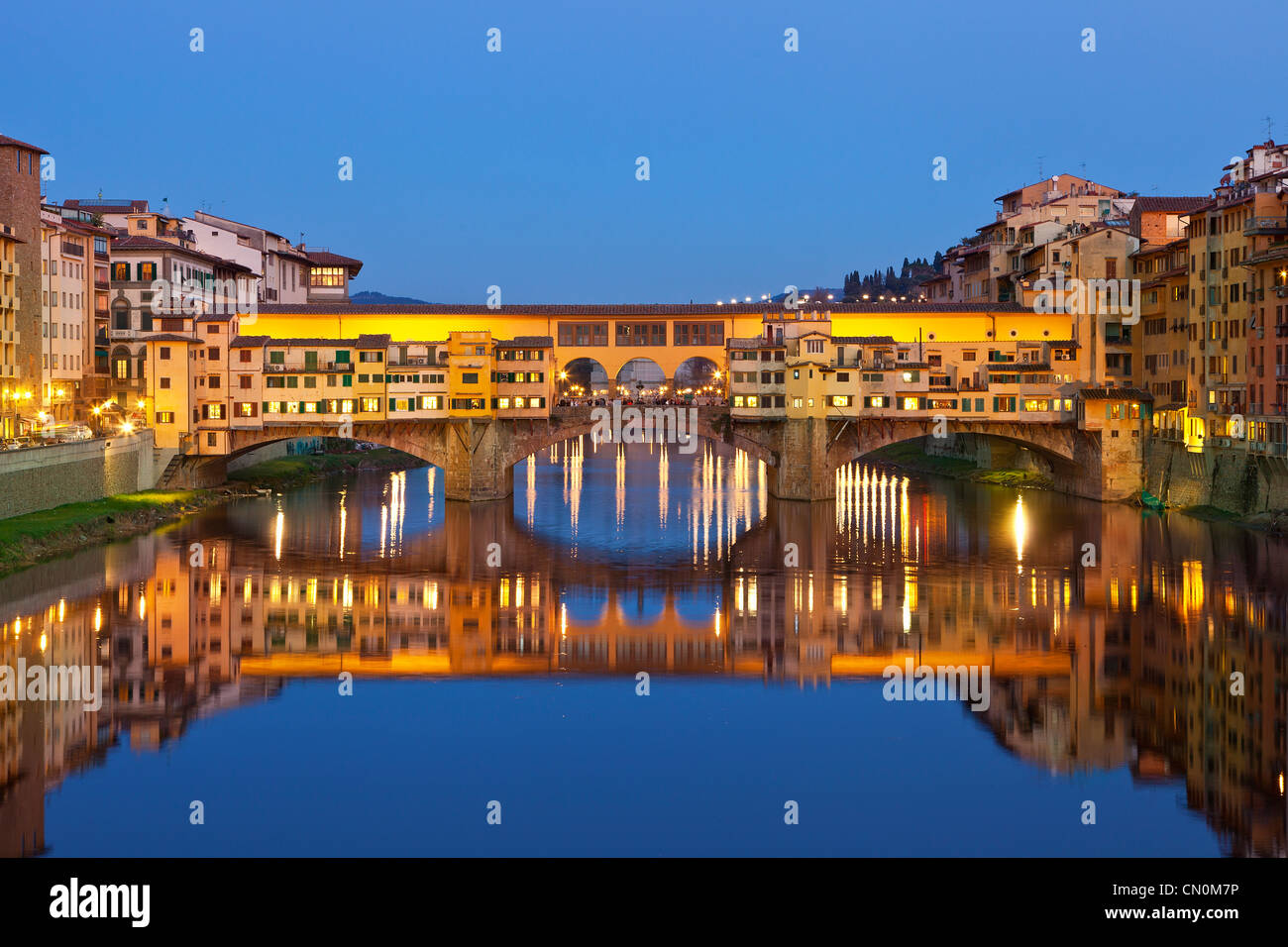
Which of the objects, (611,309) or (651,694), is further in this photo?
(611,309)

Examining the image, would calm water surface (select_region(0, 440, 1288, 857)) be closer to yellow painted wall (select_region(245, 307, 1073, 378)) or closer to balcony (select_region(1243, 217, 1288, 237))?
balcony (select_region(1243, 217, 1288, 237))

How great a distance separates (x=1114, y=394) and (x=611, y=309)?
21385mm

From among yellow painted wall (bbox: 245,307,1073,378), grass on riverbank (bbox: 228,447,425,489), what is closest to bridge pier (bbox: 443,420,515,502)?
yellow painted wall (bbox: 245,307,1073,378)

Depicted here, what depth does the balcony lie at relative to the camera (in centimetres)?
4906

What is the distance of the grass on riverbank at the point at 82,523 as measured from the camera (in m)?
39.0

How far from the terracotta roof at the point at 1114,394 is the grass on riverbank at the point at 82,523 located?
3490 centimetres

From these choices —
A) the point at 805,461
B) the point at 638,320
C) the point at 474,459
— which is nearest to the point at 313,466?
the point at 474,459

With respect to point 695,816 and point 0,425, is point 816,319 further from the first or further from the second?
point 695,816

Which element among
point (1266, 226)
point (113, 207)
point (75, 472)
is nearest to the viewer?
point (75, 472)

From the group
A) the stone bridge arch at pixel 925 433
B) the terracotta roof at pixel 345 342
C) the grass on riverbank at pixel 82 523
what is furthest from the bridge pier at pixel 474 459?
the stone bridge arch at pixel 925 433

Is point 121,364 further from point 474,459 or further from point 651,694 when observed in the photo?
point 651,694

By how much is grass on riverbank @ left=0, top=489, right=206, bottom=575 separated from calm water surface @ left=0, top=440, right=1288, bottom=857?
1138mm

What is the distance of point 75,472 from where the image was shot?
4709cm

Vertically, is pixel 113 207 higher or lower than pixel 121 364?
higher
